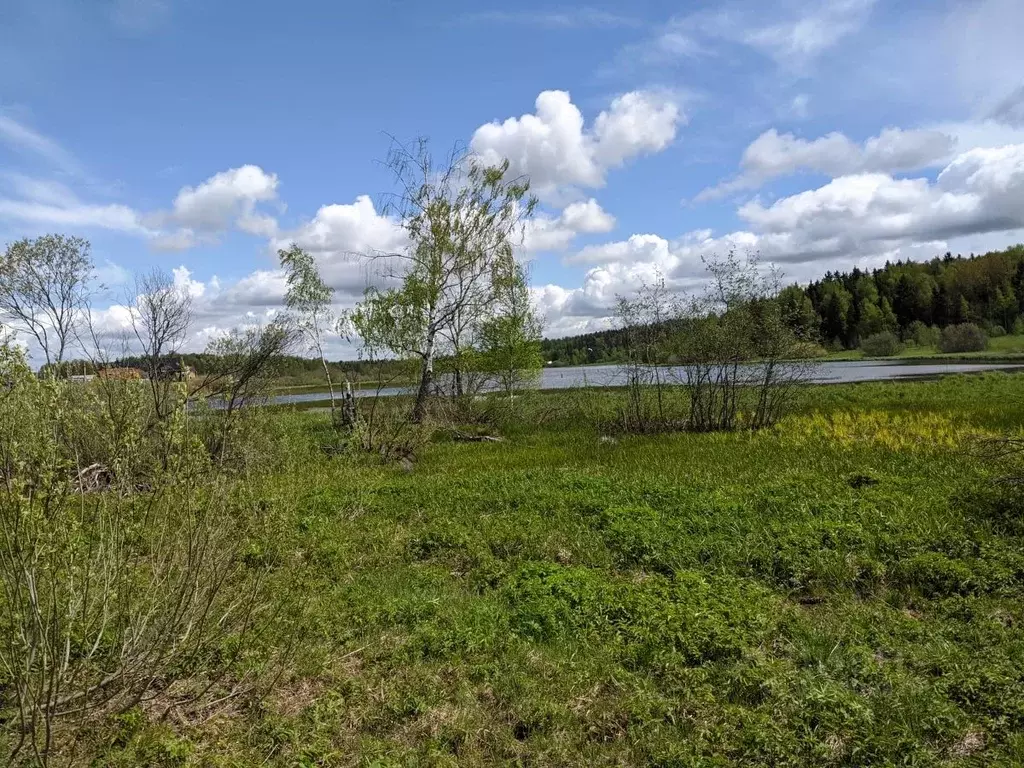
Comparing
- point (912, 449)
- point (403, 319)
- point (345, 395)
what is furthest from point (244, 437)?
point (912, 449)

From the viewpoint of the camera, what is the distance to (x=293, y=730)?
12.8ft

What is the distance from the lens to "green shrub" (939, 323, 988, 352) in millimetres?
71312

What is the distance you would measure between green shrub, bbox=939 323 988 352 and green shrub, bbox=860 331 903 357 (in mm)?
6627

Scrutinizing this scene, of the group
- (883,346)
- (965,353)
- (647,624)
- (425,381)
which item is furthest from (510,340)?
(883,346)

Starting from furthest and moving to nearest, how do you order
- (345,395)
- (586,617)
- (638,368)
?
(345,395) → (638,368) → (586,617)

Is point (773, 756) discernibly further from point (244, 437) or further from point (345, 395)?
point (345, 395)

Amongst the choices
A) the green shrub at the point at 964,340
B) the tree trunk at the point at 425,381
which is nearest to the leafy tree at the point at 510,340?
the tree trunk at the point at 425,381

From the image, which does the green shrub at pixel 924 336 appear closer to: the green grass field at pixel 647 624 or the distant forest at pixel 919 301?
the distant forest at pixel 919 301

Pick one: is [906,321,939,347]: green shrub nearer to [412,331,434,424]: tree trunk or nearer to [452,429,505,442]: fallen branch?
[412,331,434,424]: tree trunk

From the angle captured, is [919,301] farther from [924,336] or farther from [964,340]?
[964,340]

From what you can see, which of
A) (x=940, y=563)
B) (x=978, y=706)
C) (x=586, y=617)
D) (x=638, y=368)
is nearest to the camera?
(x=978, y=706)

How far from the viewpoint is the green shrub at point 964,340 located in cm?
7131

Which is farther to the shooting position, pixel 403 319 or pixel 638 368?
pixel 403 319

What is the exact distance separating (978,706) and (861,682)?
2.12ft
